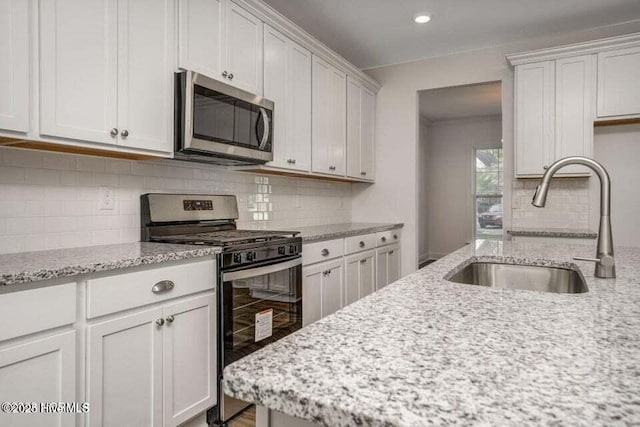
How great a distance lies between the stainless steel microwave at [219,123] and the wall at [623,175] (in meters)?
3.08

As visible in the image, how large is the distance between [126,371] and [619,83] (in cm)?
405

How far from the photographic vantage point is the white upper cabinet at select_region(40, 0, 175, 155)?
64.0 inches

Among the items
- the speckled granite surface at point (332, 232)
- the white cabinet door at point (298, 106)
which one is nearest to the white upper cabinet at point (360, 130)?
the speckled granite surface at point (332, 232)

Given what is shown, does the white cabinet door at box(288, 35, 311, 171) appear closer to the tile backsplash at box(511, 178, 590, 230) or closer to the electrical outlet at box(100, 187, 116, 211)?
the electrical outlet at box(100, 187, 116, 211)

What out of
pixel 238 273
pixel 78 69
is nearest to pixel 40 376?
pixel 238 273

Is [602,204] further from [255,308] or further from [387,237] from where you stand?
[387,237]

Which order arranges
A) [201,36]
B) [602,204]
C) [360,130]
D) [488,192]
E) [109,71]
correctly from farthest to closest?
[488,192]
[360,130]
[201,36]
[109,71]
[602,204]

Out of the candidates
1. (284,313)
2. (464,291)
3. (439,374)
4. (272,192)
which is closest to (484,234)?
(272,192)

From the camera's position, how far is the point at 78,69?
171cm

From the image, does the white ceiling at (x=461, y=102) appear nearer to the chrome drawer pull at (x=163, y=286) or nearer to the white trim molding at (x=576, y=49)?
the white trim molding at (x=576, y=49)

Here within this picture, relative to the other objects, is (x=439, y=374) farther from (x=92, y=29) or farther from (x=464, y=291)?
(x=92, y=29)

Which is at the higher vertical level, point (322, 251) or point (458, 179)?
point (458, 179)

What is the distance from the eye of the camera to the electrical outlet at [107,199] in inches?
82.8

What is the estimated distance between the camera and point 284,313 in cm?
243
